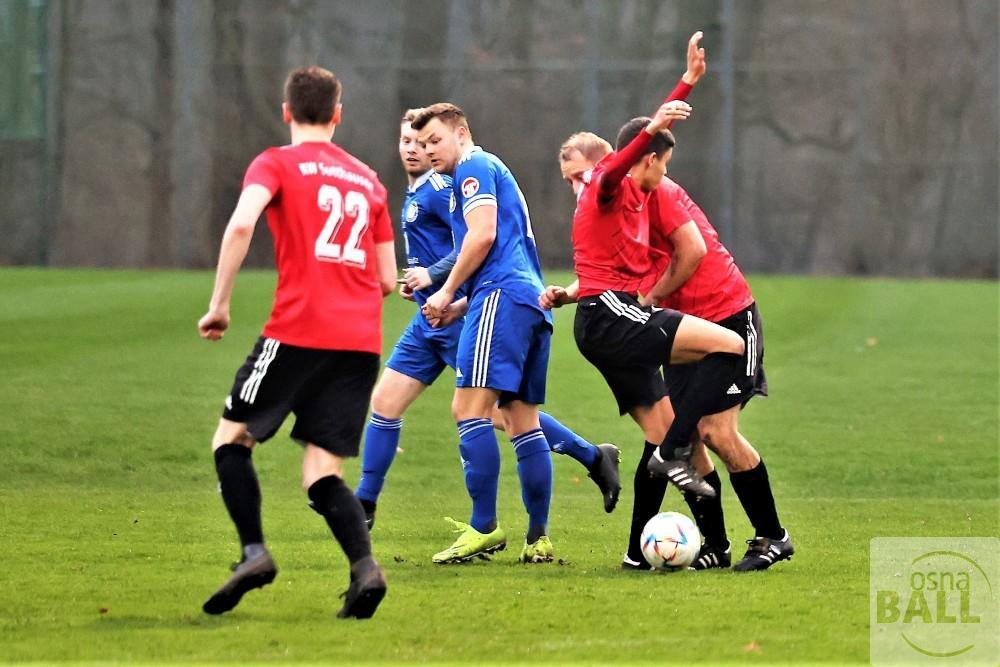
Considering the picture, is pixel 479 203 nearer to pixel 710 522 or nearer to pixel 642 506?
pixel 642 506

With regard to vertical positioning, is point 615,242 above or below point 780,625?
above

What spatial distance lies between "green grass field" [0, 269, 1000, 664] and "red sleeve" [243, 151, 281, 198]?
1.46 meters

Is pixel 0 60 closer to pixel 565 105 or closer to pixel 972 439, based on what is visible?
pixel 565 105

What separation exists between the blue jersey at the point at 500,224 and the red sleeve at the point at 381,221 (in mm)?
1115

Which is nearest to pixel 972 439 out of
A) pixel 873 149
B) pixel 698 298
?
pixel 698 298

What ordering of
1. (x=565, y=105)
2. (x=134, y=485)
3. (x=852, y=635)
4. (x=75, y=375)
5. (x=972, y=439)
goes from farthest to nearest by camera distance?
(x=565, y=105)
(x=75, y=375)
(x=972, y=439)
(x=134, y=485)
(x=852, y=635)

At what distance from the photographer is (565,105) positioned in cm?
2539

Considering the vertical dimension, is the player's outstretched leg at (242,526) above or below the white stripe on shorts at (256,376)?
below

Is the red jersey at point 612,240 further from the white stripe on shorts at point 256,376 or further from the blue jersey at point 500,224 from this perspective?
the white stripe on shorts at point 256,376

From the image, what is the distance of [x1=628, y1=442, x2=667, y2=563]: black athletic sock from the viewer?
6641 mm

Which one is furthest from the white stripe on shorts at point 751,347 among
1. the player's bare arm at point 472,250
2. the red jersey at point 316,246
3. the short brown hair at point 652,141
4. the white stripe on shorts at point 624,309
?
the red jersey at point 316,246

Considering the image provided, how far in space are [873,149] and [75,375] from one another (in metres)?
15.7

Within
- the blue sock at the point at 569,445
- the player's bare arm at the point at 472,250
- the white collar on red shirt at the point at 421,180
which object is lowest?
the blue sock at the point at 569,445

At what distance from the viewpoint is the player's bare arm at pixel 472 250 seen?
6500 mm
